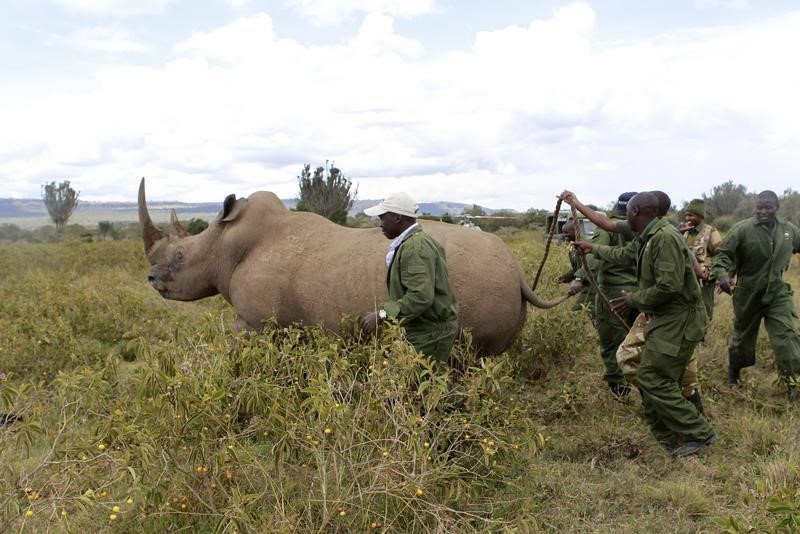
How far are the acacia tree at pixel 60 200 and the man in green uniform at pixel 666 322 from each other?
43.6 m

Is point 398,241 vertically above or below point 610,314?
above

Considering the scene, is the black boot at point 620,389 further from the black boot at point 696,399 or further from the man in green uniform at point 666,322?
the man in green uniform at point 666,322

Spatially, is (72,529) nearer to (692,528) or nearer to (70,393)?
(70,393)

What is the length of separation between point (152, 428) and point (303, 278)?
2311mm

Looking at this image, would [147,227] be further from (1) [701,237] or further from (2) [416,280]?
(1) [701,237]

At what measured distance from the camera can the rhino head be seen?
6.24 meters

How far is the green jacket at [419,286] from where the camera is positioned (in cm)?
430

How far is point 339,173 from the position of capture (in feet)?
80.5

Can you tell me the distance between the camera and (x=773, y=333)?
641 centimetres

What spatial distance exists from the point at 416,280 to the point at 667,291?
5.69 feet

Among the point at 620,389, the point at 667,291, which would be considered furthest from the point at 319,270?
the point at 620,389

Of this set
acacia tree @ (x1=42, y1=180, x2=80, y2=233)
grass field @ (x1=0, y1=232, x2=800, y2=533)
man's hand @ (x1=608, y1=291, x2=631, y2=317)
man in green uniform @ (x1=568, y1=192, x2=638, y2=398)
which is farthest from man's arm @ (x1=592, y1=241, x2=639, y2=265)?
acacia tree @ (x1=42, y1=180, x2=80, y2=233)

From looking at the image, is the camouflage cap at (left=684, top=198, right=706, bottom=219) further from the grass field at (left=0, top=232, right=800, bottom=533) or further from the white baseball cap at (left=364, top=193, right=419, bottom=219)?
the white baseball cap at (left=364, top=193, right=419, bottom=219)

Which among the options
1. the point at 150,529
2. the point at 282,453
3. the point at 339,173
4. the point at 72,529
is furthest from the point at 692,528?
the point at 339,173
